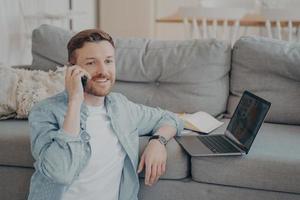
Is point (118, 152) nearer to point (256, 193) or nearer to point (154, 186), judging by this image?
point (154, 186)

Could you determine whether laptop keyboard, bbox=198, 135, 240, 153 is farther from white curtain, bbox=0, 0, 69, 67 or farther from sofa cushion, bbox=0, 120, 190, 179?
white curtain, bbox=0, 0, 69, 67

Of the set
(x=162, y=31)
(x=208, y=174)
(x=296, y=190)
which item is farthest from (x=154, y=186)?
(x=162, y=31)

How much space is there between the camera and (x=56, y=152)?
138 cm

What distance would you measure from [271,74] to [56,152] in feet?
4.38

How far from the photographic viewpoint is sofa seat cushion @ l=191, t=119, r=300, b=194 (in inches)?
66.8

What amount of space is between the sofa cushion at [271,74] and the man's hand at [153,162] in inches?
31.1

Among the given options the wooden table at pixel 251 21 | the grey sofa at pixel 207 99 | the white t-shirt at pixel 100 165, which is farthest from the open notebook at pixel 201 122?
the wooden table at pixel 251 21

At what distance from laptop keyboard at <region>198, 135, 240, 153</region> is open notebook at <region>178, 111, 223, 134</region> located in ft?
0.36

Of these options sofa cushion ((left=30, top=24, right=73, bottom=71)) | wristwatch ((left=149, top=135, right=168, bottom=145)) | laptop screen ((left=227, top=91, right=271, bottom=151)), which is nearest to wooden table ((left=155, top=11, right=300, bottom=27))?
sofa cushion ((left=30, top=24, right=73, bottom=71))

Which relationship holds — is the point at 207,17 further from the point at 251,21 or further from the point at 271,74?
the point at 271,74

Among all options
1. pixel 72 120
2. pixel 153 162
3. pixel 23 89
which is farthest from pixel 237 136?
pixel 23 89

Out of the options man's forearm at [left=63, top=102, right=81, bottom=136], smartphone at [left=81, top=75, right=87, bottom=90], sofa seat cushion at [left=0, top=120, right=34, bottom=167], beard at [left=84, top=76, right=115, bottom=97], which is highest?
smartphone at [left=81, top=75, right=87, bottom=90]

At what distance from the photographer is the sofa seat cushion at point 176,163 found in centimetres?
179

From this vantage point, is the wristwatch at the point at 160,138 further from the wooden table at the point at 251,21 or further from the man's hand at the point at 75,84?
the wooden table at the point at 251,21
